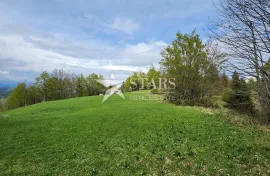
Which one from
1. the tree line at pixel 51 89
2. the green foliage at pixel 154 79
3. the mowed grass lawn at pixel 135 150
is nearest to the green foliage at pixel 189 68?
the green foliage at pixel 154 79

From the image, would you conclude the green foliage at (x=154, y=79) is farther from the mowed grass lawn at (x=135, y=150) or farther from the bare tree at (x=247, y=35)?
the bare tree at (x=247, y=35)

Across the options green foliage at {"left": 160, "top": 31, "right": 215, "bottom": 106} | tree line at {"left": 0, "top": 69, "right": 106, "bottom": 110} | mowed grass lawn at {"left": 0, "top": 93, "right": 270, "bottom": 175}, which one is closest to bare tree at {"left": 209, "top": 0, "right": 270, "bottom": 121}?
mowed grass lawn at {"left": 0, "top": 93, "right": 270, "bottom": 175}

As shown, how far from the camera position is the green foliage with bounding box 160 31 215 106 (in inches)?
915

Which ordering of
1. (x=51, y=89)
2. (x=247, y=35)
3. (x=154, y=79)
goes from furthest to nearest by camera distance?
(x=51, y=89) < (x=154, y=79) < (x=247, y=35)

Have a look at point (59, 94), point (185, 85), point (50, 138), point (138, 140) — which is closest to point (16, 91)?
point (59, 94)

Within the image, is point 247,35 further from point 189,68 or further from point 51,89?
point 51,89

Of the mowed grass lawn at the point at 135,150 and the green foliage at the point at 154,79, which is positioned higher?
the green foliage at the point at 154,79

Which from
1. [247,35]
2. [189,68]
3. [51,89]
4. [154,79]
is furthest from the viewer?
[51,89]

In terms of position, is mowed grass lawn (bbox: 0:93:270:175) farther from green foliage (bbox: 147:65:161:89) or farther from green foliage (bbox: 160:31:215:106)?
green foliage (bbox: 147:65:161:89)

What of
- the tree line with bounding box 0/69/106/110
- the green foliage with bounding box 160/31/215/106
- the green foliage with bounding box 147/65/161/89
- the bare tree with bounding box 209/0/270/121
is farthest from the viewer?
the tree line with bounding box 0/69/106/110

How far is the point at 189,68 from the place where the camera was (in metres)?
23.3

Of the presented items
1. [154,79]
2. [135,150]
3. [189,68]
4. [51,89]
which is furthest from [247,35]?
[51,89]

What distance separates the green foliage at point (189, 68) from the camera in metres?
23.2

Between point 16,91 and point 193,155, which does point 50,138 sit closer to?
point 193,155
